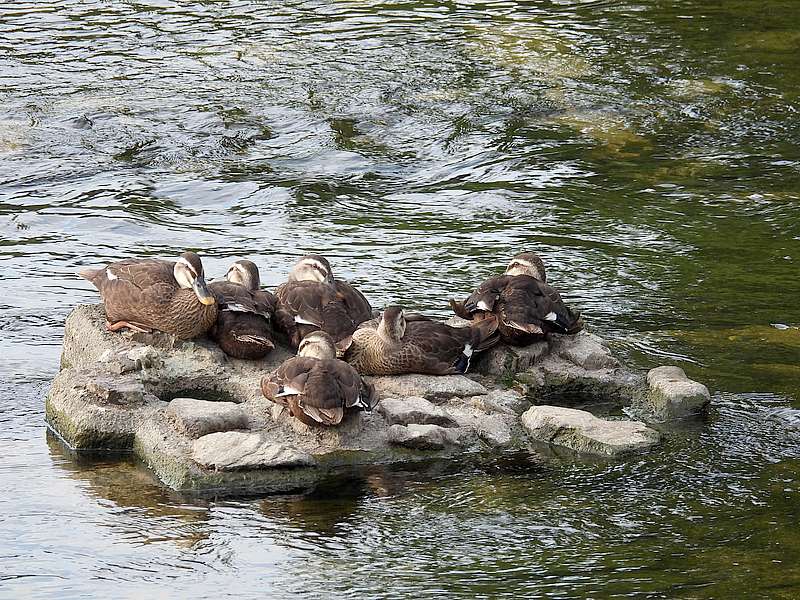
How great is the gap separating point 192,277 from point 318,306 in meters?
0.83

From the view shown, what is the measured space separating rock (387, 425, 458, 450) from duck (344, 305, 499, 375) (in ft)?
2.26

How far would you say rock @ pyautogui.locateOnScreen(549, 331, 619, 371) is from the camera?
871 cm

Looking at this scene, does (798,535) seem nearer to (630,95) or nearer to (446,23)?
(630,95)

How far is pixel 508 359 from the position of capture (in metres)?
8.73

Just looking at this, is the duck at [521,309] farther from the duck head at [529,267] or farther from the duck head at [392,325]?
the duck head at [392,325]

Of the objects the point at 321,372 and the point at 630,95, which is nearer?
the point at 321,372

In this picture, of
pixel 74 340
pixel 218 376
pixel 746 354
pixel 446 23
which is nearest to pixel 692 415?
pixel 746 354

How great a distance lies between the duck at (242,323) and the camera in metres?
8.45

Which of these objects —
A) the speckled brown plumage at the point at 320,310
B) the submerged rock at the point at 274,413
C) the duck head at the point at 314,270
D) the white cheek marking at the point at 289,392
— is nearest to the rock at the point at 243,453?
the submerged rock at the point at 274,413

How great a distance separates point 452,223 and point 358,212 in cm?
92

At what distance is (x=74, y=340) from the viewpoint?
8.88 m

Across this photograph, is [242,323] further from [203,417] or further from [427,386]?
[427,386]

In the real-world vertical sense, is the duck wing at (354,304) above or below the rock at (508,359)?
above

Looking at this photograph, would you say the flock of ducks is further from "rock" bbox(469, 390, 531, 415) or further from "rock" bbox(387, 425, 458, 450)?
"rock" bbox(387, 425, 458, 450)
